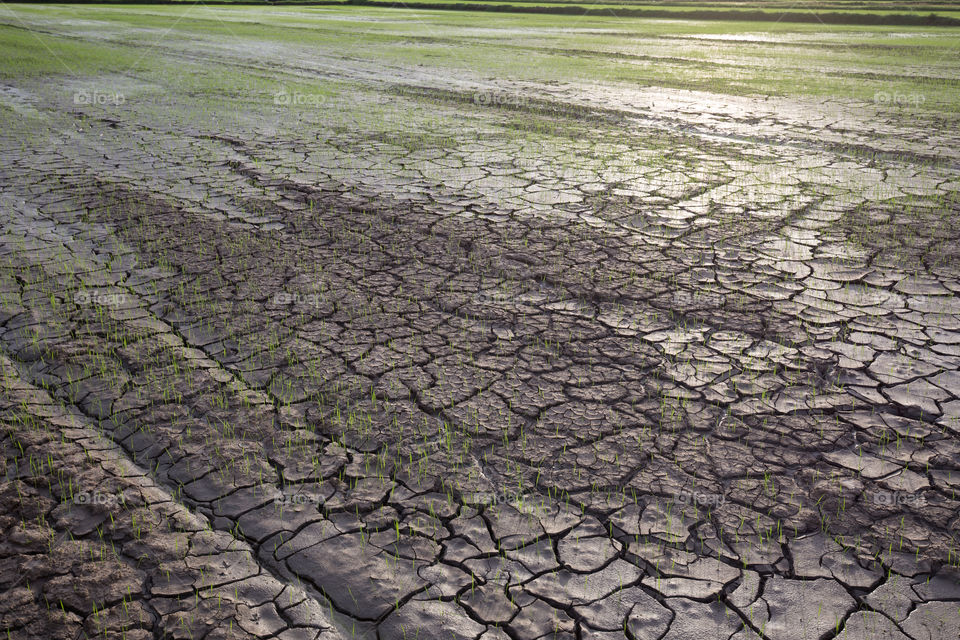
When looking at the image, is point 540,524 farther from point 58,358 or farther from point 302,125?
point 302,125

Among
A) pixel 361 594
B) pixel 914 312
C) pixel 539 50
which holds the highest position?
pixel 539 50

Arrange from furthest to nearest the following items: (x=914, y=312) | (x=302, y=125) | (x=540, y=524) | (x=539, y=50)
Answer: (x=539, y=50)
(x=302, y=125)
(x=914, y=312)
(x=540, y=524)

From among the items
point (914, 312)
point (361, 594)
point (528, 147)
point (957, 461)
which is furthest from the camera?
point (528, 147)

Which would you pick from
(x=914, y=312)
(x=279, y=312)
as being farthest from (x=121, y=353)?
(x=914, y=312)

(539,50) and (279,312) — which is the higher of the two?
(539,50)

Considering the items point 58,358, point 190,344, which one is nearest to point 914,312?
point 190,344

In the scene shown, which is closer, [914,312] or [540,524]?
[540,524]

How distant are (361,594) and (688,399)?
1.78 m

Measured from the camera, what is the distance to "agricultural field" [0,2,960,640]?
2.48 metres

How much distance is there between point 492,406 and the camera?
353cm

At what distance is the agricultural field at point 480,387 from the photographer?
248cm

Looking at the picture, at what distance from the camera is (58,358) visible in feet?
13.0

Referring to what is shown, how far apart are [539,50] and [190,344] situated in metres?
16.7

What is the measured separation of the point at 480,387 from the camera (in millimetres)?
3693
